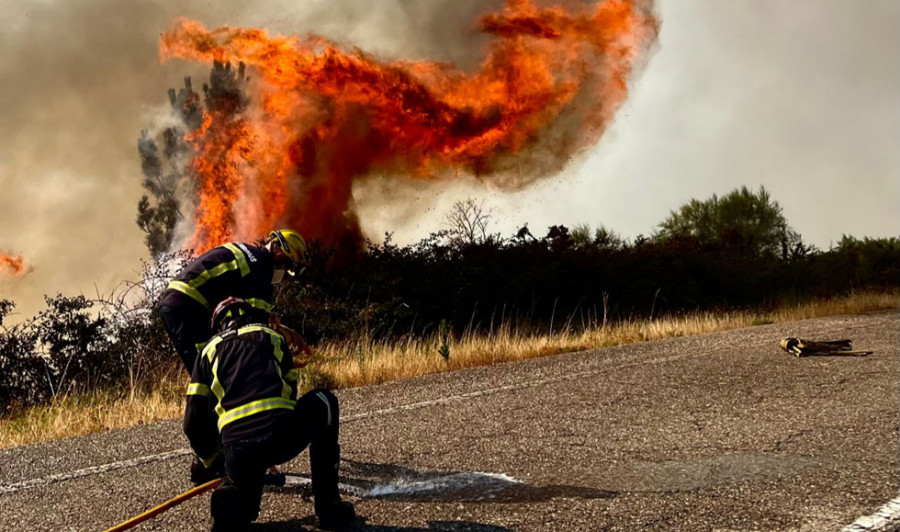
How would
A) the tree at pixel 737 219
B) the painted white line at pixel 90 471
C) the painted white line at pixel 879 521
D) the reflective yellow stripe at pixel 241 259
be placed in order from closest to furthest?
the painted white line at pixel 879 521, the reflective yellow stripe at pixel 241 259, the painted white line at pixel 90 471, the tree at pixel 737 219

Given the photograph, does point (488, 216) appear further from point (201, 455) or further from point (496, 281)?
point (201, 455)

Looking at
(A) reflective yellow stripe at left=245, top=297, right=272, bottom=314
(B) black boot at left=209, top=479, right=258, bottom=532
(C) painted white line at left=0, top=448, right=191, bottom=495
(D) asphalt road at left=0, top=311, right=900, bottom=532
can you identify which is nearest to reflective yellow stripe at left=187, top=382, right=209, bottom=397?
(B) black boot at left=209, top=479, right=258, bottom=532

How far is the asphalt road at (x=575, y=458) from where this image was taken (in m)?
4.73

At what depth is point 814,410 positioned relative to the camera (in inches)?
285

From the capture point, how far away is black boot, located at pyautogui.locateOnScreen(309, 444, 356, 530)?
15.0ft

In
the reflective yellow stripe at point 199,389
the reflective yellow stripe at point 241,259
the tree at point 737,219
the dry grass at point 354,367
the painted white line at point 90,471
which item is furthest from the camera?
the tree at point 737,219

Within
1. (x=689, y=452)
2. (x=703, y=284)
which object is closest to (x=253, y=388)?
(x=689, y=452)

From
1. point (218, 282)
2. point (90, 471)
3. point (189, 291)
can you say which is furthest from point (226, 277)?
point (90, 471)

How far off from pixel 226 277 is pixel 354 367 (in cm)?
546

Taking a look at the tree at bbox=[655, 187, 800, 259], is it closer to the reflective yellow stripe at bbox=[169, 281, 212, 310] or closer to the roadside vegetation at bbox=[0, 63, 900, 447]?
the roadside vegetation at bbox=[0, 63, 900, 447]

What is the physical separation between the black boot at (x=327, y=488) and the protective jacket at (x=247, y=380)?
0.43 metres

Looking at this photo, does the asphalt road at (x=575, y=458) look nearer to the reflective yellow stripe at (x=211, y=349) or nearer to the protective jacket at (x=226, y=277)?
the reflective yellow stripe at (x=211, y=349)

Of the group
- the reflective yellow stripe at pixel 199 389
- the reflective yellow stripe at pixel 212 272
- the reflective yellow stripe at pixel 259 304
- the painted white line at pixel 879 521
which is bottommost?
the painted white line at pixel 879 521

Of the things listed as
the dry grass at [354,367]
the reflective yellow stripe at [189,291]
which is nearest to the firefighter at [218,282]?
the reflective yellow stripe at [189,291]
